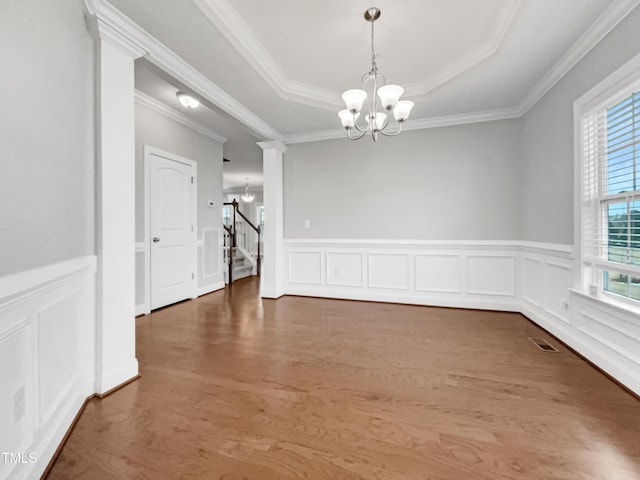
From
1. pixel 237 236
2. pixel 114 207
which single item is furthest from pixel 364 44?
pixel 237 236

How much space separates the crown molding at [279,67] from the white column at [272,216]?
123cm

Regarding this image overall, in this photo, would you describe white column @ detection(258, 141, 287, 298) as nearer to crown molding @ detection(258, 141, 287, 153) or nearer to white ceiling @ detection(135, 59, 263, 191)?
crown molding @ detection(258, 141, 287, 153)

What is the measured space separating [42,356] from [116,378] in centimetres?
73

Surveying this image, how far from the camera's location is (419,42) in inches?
96.0

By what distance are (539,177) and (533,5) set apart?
70.4 inches

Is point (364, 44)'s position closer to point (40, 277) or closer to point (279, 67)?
point (279, 67)

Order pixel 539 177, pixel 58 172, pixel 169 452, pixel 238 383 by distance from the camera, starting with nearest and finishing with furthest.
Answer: pixel 169 452
pixel 58 172
pixel 238 383
pixel 539 177

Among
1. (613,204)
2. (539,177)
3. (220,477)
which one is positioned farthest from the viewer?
(539,177)

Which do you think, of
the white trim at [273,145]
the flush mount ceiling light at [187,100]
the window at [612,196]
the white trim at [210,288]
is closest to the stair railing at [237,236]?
the white trim at [210,288]

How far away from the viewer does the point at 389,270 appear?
4082 millimetres

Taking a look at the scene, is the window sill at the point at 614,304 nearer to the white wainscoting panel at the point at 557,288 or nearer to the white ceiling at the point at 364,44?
the white wainscoting panel at the point at 557,288

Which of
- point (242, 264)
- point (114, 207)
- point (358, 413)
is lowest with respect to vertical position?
point (358, 413)

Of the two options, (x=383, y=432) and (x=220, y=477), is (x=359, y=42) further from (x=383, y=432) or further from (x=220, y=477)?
(x=220, y=477)

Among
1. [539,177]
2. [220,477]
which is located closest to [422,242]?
[539,177]
